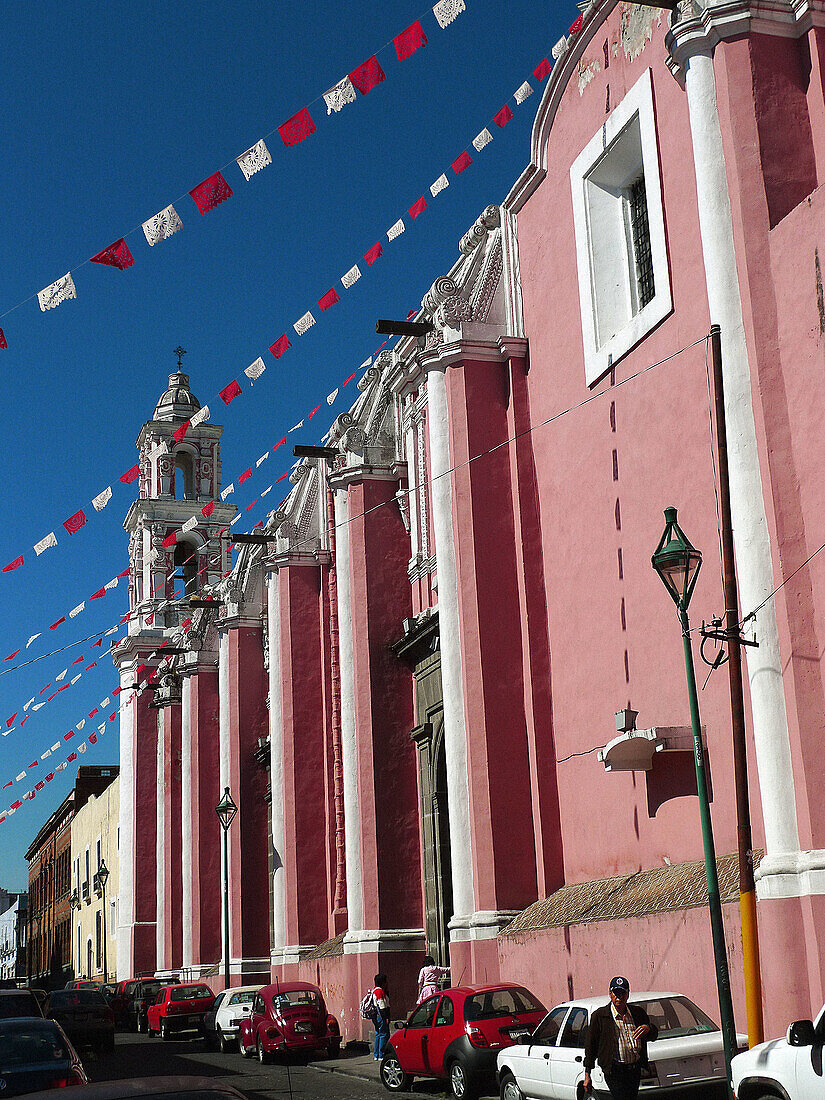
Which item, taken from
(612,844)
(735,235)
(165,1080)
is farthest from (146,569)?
(165,1080)

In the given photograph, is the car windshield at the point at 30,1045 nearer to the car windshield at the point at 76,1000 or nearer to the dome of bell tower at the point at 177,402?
the car windshield at the point at 76,1000

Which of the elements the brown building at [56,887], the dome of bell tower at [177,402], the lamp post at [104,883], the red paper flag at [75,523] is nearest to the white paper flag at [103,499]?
the red paper flag at [75,523]

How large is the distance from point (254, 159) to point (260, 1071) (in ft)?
46.0

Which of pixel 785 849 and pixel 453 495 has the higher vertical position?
pixel 453 495

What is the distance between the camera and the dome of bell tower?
1959 inches

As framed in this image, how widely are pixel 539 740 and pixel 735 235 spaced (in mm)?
8116

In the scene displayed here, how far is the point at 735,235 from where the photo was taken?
44.4 feet

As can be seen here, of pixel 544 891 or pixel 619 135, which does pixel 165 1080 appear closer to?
pixel 544 891

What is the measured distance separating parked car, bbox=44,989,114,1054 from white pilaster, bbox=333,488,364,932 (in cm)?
610

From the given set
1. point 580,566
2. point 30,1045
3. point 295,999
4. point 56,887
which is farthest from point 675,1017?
point 56,887

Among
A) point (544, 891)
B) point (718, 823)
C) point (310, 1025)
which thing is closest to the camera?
point (718, 823)

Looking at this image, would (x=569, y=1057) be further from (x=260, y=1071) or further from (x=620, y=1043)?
(x=260, y=1071)

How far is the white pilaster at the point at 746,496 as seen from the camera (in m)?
12.2

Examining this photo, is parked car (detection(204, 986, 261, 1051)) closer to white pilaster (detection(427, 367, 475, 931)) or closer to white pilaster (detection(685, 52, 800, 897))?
white pilaster (detection(427, 367, 475, 931))
